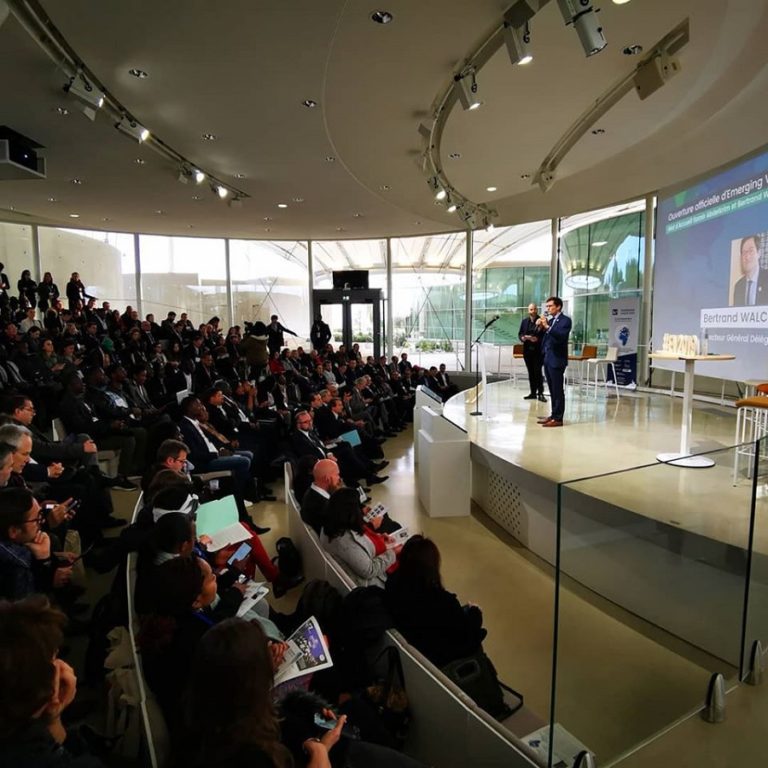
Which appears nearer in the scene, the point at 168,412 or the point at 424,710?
the point at 424,710

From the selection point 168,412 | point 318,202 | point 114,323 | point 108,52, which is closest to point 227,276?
point 114,323

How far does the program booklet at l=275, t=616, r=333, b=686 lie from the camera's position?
1604 mm

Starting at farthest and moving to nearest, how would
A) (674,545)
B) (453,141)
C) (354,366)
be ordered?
(354,366) < (453,141) < (674,545)

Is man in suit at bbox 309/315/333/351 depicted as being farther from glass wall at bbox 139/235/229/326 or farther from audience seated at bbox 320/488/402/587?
audience seated at bbox 320/488/402/587

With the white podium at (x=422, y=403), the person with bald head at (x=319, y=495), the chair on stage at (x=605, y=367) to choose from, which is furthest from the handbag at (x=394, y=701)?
the chair on stage at (x=605, y=367)

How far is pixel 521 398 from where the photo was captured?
8070 mm

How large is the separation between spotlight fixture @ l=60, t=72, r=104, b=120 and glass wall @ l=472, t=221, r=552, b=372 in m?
8.61

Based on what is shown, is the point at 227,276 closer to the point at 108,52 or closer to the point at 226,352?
the point at 226,352

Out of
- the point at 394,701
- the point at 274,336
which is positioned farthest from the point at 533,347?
the point at 394,701

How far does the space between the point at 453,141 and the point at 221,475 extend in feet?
15.3

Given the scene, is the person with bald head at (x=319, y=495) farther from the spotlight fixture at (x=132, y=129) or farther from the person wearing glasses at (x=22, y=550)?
the spotlight fixture at (x=132, y=129)

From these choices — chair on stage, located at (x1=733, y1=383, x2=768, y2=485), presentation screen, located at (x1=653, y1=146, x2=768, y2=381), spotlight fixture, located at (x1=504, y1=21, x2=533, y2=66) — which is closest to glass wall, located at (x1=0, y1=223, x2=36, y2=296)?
spotlight fixture, located at (x1=504, y1=21, x2=533, y2=66)

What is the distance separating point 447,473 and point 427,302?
893 cm

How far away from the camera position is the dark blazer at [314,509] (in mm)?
2904
